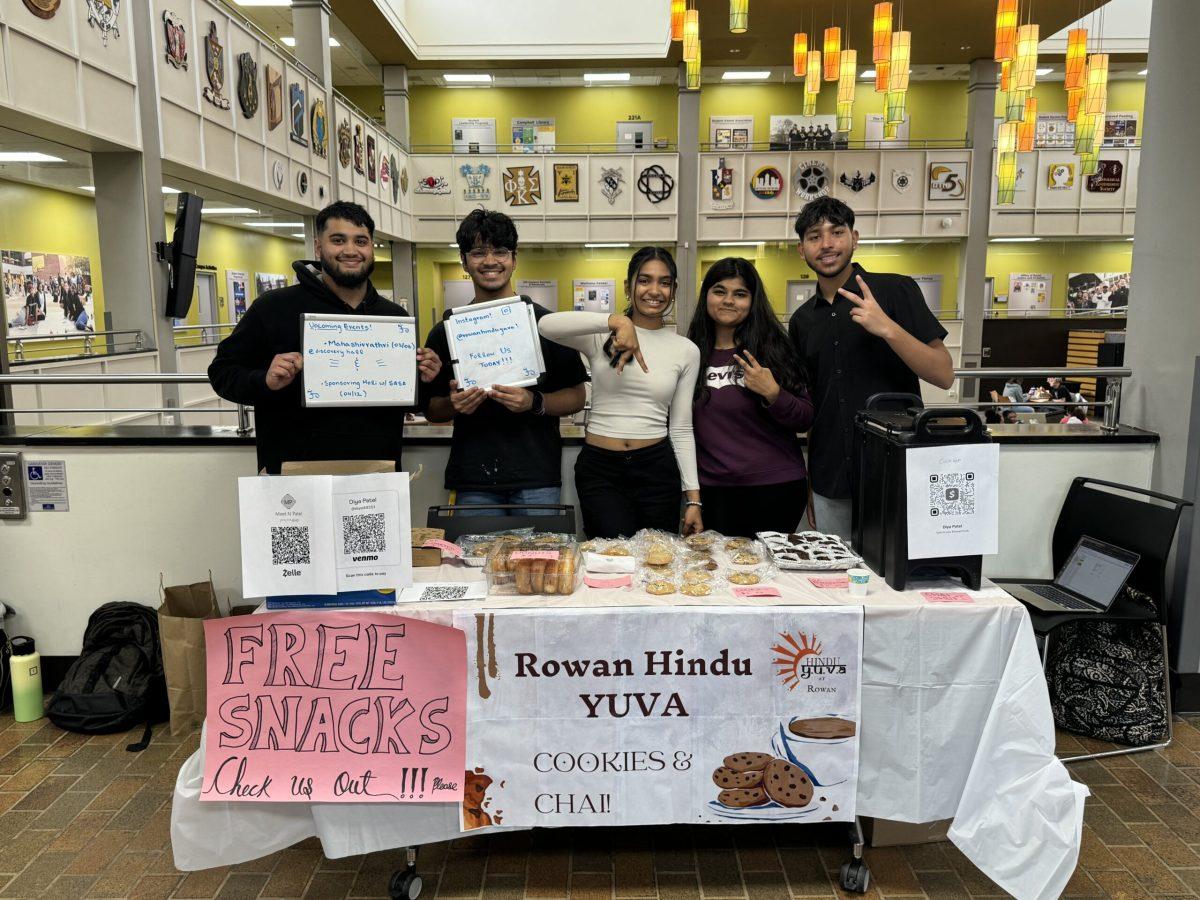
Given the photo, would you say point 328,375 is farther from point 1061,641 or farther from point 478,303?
point 1061,641

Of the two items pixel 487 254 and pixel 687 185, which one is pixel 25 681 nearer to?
pixel 487 254

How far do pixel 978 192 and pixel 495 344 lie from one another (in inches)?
614

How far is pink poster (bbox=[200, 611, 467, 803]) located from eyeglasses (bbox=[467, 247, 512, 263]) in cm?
130

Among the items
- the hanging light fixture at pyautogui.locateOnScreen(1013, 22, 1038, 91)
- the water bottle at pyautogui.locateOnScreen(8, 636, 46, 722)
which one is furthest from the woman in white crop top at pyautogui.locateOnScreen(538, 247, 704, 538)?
the hanging light fixture at pyautogui.locateOnScreen(1013, 22, 1038, 91)

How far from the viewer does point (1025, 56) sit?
7973mm

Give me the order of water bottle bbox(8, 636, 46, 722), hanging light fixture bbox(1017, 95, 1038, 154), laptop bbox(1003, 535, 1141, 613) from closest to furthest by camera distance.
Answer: laptop bbox(1003, 535, 1141, 613) → water bottle bbox(8, 636, 46, 722) → hanging light fixture bbox(1017, 95, 1038, 154)

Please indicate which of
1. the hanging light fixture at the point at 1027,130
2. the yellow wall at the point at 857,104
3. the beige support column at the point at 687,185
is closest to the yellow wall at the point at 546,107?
the yellow wall at the point at 857,104

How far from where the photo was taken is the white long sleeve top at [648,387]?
292 centimetres

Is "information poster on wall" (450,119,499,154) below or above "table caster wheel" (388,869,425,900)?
above

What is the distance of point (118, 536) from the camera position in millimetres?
3791

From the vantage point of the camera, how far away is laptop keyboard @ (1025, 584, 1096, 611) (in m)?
3.27

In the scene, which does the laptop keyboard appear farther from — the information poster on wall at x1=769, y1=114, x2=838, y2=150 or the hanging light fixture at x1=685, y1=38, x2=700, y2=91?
the information poster on wall at x1=769, y1=114, x2=838, y2=150

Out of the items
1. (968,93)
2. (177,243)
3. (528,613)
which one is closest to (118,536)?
(528,613)

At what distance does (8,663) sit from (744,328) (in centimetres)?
360
